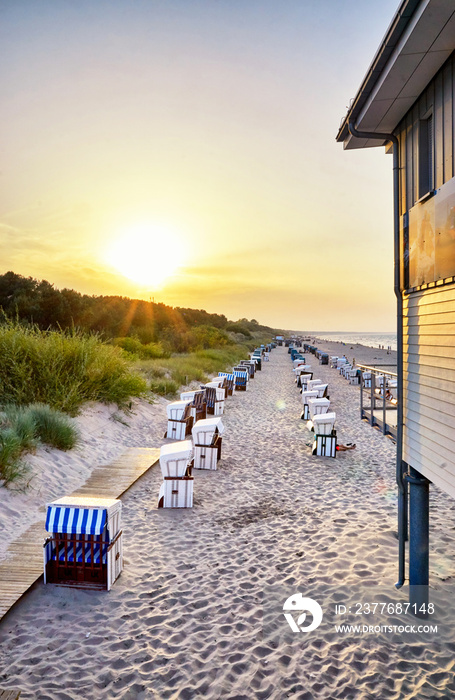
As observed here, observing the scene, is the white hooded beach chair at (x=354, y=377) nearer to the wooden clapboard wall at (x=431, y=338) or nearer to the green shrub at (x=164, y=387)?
the green shrub at (x=164, y=387)

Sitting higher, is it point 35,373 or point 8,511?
point 35,373

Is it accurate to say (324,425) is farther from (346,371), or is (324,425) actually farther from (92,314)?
(92,314)

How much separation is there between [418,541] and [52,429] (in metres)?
7.43

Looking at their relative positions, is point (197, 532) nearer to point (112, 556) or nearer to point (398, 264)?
point (112, 556)

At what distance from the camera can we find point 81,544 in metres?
5.05

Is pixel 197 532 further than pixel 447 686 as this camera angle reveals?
Yes

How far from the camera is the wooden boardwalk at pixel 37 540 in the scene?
4.77 metres

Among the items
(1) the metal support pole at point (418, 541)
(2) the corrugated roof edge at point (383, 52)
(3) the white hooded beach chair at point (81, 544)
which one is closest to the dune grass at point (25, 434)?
(3) the white hooded beach chair at point (81, 544)

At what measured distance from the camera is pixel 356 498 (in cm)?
797

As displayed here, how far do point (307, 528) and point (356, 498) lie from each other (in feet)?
5.65

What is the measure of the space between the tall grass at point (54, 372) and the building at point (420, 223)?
897 centimetres

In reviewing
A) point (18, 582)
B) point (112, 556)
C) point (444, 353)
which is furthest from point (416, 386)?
Result: point (18, 582)

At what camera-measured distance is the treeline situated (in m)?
31.2

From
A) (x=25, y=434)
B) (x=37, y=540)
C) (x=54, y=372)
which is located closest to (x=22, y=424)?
(x=25, y=434)
